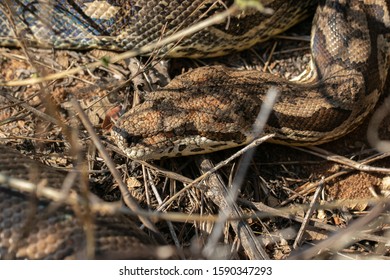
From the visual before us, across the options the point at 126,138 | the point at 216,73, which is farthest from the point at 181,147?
the point at 216,73

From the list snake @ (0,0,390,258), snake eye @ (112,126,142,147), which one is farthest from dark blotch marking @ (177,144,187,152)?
snake eye @ (112,126,142,147)

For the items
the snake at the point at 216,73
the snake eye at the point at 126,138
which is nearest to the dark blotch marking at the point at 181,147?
the snake at the point at 216,73

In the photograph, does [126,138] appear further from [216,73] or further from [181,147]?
[216,73]

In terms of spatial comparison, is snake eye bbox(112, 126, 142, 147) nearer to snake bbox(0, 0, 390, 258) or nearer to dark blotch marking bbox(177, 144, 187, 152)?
snake bbox(0, 0, 390, 258)

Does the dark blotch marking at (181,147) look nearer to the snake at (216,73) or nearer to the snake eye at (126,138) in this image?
the snake at (216,73)

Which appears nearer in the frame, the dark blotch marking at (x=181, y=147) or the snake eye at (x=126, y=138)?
the snake eye at (x=126, y=138)

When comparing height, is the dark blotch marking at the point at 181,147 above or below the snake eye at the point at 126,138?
below

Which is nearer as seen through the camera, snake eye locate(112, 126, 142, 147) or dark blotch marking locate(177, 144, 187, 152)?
snake eye locate(112, 126, 142, 147)
